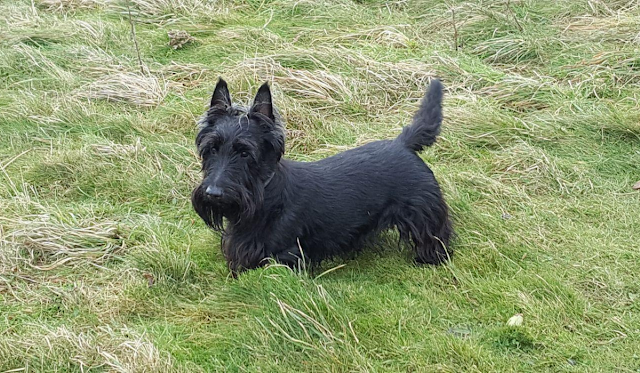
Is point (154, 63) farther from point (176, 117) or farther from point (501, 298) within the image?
point (501, 298)

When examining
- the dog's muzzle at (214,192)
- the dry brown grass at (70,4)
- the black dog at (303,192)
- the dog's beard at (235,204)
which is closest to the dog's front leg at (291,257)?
the black dog at (303,192)

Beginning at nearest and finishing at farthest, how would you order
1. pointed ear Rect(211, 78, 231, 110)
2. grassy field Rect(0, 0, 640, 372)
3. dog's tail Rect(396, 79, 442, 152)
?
grassy field Rect(0, 0, 640, 372)
pointed ear Rect(211, 78, 231, 110)
dog's tail Rect(396, 79, 442, 152)

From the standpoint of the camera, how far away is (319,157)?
18.5 ft

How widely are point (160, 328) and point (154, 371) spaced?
468 mm

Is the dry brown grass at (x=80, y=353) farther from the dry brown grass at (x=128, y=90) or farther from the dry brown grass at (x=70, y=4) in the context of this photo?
the dry brown grass at (x=70, y=4)

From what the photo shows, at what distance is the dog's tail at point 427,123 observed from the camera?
440 cm

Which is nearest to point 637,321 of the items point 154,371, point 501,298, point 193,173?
point 501,298

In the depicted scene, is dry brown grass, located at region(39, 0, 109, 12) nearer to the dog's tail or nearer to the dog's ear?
the dog's tail

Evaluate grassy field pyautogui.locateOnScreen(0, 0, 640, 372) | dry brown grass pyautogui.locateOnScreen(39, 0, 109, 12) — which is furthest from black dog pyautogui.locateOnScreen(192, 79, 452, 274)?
dry brown grass pyautogui.locateOnScreen(39, 0, 109, 12)

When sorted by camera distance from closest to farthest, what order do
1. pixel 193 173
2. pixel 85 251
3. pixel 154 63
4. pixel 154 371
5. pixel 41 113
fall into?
pixel 154 371, pixel 85 251, pixel 193 173, pixel 41 113, pixel 154 63

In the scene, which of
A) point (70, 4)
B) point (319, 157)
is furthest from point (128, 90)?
point (70, 4)

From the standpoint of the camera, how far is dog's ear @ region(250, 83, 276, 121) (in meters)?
3.72

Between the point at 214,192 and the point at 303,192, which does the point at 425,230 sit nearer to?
the point at 303,192

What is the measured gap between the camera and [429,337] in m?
3.54
